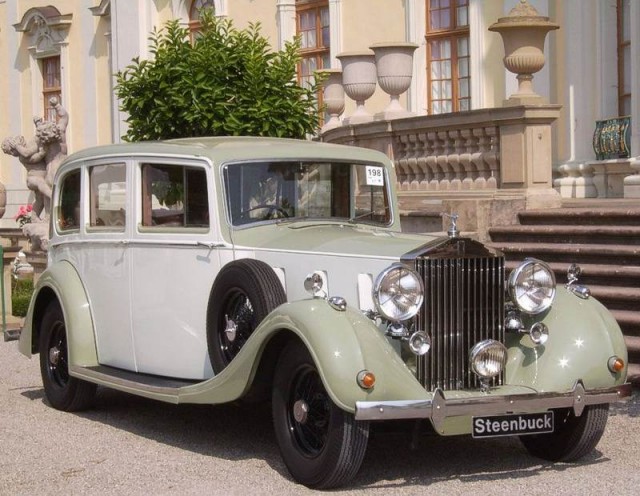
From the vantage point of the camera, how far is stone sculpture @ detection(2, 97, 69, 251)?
18125mm

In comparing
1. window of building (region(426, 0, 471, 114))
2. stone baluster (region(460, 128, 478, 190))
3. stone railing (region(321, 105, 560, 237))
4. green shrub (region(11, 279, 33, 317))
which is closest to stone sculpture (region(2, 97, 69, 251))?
green shrub (region(11, 279, 33, 317))

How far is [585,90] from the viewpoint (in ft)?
54.4

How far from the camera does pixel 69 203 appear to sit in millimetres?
8836

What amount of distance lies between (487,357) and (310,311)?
0.90 meters

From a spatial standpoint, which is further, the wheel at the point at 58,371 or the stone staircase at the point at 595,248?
the stone staircase at the point at 595,248

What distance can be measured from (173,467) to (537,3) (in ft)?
38.4

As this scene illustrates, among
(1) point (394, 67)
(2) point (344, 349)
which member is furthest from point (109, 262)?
(1) point (394, 67)

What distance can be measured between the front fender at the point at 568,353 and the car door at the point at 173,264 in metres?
1.77

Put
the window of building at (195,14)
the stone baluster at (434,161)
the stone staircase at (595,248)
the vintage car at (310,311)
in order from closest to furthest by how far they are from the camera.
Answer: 1. the vintage car at (310,311)
2. the stone staircase at (595,248)
3. the stone baluster at (434,161)
4. the window of building at (195,14)

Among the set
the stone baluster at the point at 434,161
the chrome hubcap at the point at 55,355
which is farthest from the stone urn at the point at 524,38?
the chrome hubcap at the point at 55,355

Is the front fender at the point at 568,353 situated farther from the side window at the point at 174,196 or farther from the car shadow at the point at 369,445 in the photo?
the side window at the point at 174,196

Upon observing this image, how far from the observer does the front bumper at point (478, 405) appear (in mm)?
5973

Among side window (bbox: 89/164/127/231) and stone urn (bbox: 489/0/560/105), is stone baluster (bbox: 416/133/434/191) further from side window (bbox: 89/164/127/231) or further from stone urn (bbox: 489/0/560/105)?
side window (bbox: 89/164/127/231)

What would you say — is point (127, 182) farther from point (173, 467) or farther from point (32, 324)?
point (173, 467)
